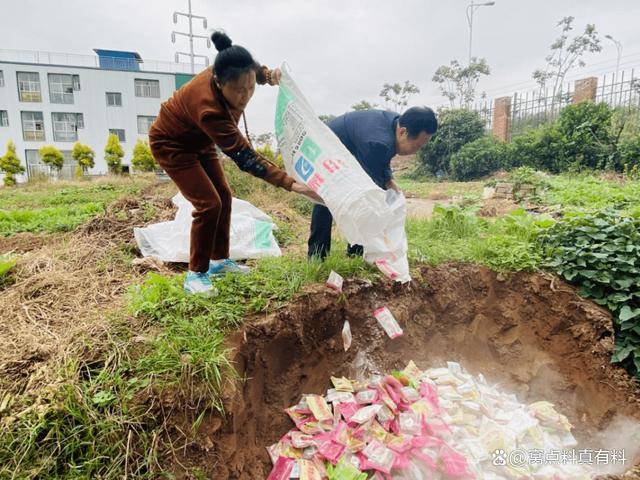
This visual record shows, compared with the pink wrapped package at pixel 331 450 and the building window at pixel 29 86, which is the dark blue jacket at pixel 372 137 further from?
the building window at pixel 29 86

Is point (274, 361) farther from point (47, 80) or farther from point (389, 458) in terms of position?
point (47, 80)

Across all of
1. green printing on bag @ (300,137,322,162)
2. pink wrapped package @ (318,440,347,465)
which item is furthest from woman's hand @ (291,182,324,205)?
pink wrapped package @ (318,440,347,465)

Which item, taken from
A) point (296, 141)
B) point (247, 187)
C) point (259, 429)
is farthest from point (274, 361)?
point (247, 187)

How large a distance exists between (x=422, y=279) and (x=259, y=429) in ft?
5.49

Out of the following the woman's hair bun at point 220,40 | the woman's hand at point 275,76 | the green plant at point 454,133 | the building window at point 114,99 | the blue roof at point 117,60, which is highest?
the blue roof at point 117,60

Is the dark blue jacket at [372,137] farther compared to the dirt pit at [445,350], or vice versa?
the dark blue jacket at [372,137]

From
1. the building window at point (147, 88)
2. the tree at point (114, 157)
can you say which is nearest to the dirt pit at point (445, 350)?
the tree at point (114, 157)

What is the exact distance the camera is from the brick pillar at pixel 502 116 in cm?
1511

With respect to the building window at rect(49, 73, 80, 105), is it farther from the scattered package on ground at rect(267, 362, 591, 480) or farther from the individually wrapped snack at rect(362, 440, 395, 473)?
the individually wrapped snack at rect(362, 440, 395, 473)

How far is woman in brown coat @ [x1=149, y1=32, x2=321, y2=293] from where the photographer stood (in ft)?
6.66

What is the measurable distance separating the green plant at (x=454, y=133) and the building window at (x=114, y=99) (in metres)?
21.7

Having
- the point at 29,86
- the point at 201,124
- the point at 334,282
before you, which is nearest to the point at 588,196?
the point at 334,282

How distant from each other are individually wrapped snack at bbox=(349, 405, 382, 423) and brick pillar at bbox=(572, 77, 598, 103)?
1461 cm

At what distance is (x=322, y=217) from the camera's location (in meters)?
3.04
